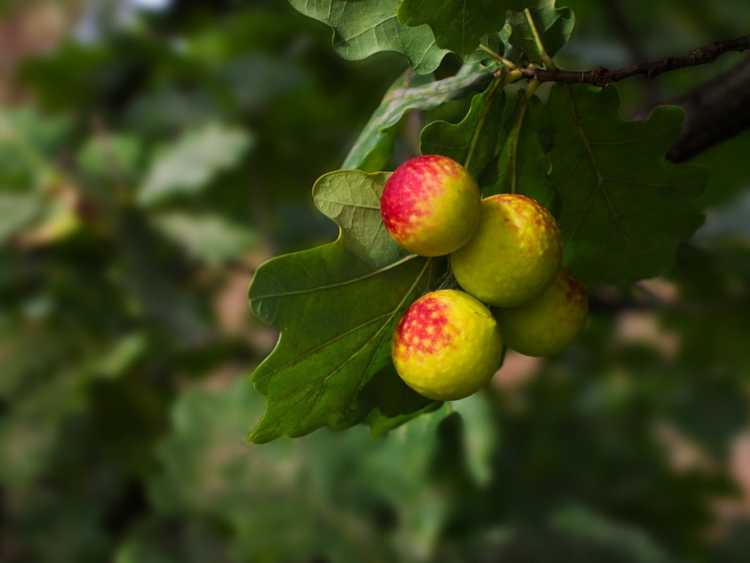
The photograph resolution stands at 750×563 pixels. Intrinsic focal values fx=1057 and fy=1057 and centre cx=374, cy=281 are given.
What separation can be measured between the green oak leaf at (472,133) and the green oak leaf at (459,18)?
0.16ft

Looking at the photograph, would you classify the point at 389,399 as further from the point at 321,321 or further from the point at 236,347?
the point at 236,347

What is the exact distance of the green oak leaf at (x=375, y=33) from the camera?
86 cm


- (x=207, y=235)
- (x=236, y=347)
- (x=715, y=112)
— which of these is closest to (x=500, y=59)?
(x=715, y=112)

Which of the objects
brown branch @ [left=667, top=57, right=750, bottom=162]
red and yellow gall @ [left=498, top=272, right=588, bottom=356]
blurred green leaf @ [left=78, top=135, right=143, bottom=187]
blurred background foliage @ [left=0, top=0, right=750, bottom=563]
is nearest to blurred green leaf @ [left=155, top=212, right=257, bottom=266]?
blurred background foliage @ [left=0, top=0, right=750, bottom=563]

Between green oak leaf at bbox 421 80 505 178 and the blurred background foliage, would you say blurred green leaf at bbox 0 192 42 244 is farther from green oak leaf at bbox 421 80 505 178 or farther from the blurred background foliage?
green oak leaf at bbox 421 80 505 178

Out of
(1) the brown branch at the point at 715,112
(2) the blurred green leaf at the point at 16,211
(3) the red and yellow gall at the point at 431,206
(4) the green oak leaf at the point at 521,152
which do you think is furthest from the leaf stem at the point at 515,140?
(2) the blurred green leaf at the point at 16,211

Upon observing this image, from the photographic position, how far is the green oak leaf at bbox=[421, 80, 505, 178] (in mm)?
851

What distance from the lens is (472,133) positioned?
2.84ft

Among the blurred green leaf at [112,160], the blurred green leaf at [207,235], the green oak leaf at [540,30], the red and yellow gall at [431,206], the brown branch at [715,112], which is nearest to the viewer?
the red and yellow gall at [431,206]

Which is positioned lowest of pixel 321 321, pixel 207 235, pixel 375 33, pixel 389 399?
pixel 207 235

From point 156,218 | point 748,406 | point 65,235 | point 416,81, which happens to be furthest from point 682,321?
point 416,81

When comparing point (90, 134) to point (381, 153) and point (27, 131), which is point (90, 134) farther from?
point (381, 153)

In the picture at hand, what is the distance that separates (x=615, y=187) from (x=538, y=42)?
15 cm

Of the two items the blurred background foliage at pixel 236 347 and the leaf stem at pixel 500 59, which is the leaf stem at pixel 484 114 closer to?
the leaf stem at pixel 500 59
